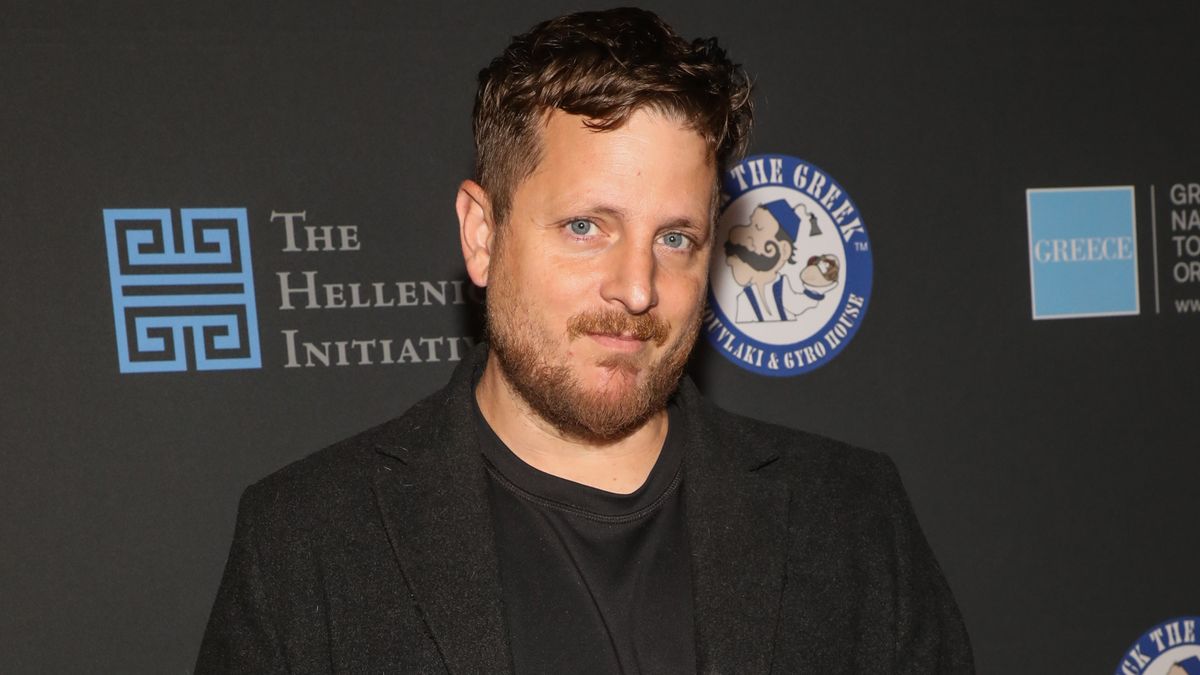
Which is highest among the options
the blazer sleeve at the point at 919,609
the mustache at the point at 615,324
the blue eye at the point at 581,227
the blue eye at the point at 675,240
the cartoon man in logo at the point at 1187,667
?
the blue eye at the point at 581,227

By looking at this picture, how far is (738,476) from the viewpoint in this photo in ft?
3.96

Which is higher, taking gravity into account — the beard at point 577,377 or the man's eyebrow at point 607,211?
the man's eyebrow at point 607,211

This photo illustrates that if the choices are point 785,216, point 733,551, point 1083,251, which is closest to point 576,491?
point 733,551

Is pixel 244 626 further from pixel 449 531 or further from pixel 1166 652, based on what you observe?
pixel 1166 652

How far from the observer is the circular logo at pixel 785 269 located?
177 cm

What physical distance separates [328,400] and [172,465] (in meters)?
0.25

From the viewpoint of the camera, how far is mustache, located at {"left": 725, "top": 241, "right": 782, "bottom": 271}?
1768 mm

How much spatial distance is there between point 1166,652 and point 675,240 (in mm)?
1480

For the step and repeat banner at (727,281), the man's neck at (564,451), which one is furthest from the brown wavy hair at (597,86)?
the step and repeat banner at (727,281)

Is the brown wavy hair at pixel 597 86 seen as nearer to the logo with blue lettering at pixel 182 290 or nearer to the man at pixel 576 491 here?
the man at pixel 576 491

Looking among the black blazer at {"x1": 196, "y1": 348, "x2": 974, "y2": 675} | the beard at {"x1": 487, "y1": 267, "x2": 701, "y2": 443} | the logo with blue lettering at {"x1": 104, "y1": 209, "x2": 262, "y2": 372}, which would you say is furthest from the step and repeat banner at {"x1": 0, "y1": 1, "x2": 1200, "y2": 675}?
the beard at {"x1": 487, "y1": 267, "x2": 701, "y2": 443}

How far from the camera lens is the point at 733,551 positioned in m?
1.14

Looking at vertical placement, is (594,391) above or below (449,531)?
Answer: above

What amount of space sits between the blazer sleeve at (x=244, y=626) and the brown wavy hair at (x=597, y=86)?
0.49m
